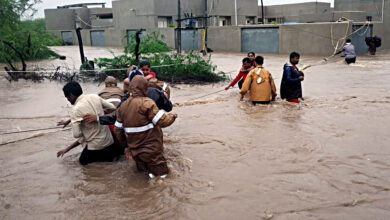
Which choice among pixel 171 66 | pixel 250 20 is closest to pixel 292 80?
pixel 171 66

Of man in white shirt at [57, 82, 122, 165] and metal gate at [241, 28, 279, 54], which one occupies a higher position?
metal gate at [241, 28, 279, 54]

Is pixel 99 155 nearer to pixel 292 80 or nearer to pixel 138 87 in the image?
pixel 138 87

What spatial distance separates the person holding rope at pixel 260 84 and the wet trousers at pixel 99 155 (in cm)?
370

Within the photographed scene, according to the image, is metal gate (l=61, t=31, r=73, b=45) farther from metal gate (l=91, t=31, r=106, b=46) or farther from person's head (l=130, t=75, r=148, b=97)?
person's head (l=130, t=75, r=148, b=97)

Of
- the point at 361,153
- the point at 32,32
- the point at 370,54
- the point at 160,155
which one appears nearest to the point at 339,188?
the point at 361,153

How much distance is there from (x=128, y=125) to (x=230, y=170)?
4.75ft

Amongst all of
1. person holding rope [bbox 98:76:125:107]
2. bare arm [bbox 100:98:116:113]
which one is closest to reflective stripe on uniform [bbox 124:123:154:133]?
bare arm [bbox 100:98:116:113]

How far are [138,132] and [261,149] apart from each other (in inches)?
83.2

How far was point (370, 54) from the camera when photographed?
768 inches

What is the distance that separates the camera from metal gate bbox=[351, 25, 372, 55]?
62.2ft

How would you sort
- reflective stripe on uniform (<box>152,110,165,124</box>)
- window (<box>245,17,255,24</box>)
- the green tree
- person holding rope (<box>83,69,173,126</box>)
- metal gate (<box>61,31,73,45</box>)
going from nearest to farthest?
reflective stripe on uniform (<box>152,110,165,124</box>) < person holding rope (<box>83,69,173,126</box>) < the green tree < window (<box>245,17,255,24</box>) < metal gate (<box>61,31,73,45</box>)

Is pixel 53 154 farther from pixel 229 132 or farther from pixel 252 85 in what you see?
pixel 252 85

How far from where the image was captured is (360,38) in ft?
64.2

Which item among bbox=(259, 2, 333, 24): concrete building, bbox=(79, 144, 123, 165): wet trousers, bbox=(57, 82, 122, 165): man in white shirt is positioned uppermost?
bbox=(259, 2, 333, 24): concrete building
